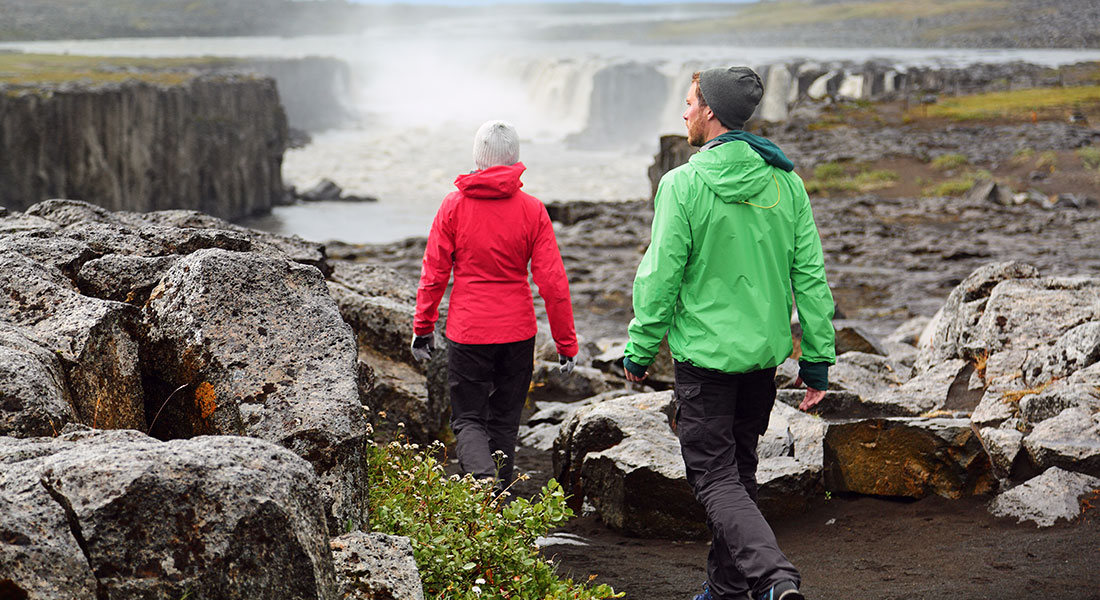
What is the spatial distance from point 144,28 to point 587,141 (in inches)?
3555

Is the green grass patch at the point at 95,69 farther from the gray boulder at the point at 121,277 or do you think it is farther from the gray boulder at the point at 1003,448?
the gray boulder at the point at 1003,448

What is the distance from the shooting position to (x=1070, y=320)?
9062 mm

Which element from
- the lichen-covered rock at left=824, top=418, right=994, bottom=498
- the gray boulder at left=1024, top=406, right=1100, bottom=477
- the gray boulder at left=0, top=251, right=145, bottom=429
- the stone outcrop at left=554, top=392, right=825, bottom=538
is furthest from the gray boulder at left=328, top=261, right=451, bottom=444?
the gray boulder at left=1024, top=406, right=1100, bottom=477

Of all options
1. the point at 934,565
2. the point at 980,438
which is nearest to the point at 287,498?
the point at 934,565

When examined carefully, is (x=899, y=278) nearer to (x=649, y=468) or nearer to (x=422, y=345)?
(x=649, y=468)

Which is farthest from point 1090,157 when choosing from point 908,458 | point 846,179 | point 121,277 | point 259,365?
point 259,365

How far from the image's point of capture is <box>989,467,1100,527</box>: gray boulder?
6.39 metres

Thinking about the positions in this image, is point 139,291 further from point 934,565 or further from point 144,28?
point 144,28

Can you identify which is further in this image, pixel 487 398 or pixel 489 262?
pixel 487 398

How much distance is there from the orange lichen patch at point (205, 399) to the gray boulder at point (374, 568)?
868 millimetres

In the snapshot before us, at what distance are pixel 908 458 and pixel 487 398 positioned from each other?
3.03m

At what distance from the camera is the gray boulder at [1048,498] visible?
6.39 metres

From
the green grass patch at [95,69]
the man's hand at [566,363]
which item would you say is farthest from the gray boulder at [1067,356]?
the green grass patch at [95,69]

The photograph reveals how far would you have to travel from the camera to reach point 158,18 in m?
141
